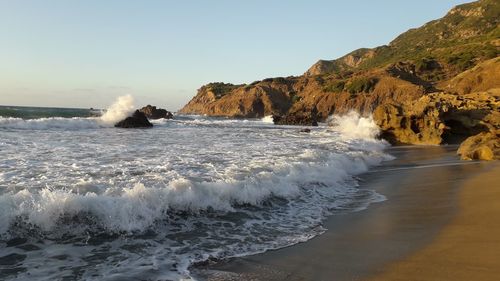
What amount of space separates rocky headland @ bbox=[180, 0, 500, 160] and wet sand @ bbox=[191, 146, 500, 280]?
297 inches

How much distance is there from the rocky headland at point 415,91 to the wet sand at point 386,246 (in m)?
7.54

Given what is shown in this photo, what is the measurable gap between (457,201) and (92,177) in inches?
280

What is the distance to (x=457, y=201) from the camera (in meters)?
7.96

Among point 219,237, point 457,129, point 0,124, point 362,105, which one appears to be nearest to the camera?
point 219,237

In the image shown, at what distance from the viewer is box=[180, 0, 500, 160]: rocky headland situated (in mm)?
23203

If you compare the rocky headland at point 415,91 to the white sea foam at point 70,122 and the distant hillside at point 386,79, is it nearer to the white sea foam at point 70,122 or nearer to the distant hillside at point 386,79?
the distant hillside at point 386,79

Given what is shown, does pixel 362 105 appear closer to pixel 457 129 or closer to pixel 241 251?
pixel 457 129

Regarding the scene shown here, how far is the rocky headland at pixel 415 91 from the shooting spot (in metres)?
23.2

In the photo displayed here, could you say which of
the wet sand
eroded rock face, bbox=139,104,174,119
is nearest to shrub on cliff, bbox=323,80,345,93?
eroded rock face, bbox=139,104,174,119

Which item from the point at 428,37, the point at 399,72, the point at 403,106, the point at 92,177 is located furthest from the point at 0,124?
the point at 428,37

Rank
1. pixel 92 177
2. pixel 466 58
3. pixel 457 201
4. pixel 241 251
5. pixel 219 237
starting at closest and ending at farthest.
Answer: pixel 241 251
pixel 219 237
pixel 457 201
pixel 92 177
pixel 466 58

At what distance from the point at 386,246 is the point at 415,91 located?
179ft

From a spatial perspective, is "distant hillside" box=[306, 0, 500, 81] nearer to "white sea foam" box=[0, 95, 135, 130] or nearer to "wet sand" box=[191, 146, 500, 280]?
"white sea foam" box=[0, 95, 135, 130]

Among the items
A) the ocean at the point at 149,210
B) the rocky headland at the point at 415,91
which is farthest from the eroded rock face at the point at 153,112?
the ocean at the point at 149,210
